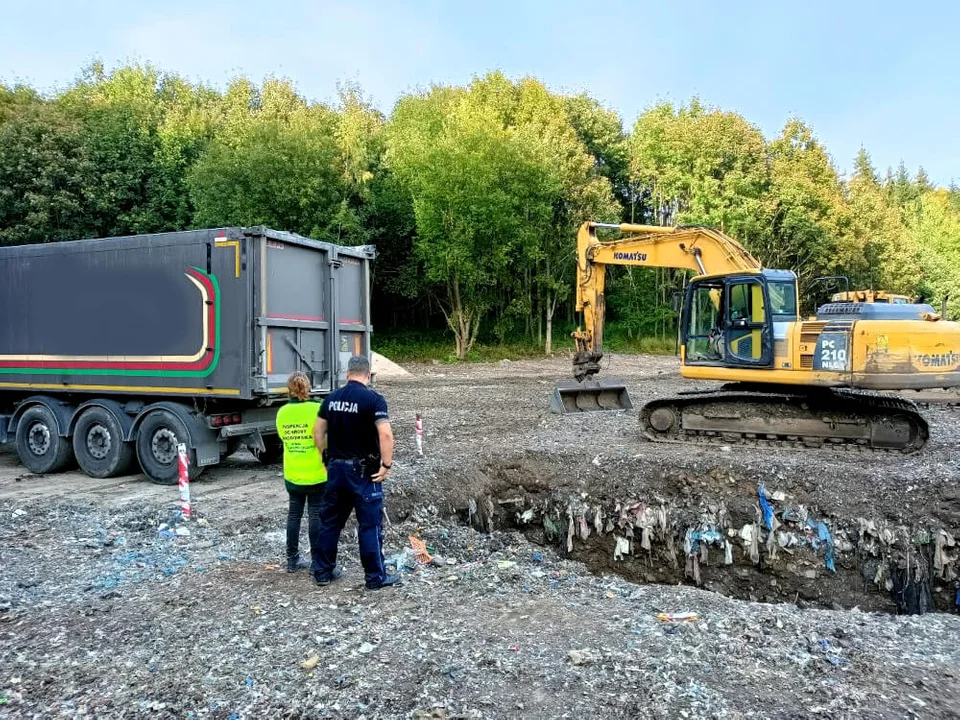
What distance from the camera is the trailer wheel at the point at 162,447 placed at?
881 cm

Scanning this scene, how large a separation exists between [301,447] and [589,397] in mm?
9316

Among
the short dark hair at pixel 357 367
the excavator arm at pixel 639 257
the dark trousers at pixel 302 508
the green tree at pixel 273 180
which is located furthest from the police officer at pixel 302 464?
the green tree at pixel 273 180

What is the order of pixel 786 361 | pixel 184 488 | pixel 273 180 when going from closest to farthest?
pixel 184 488
pixel 786 361
pixel 273 180

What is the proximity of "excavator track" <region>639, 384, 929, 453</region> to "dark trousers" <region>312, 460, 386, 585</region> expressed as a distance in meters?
6.65

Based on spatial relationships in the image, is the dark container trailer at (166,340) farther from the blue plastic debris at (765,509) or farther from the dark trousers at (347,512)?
the blue plastic debris at (765,509)

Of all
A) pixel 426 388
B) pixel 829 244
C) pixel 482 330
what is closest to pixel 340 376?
pixel 426 388

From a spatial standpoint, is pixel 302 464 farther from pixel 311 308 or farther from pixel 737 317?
pixel 737 317

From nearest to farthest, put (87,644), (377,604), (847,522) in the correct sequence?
1. (87,644)
2. (377,604)
3. (847,522)

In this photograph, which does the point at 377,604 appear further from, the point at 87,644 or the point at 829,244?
the point at 829,244

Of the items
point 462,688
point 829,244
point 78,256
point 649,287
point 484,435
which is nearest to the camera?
point 462,688

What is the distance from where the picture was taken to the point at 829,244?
109 ft

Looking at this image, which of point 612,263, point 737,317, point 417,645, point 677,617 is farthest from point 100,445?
point 737,317

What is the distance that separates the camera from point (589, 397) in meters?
14.0

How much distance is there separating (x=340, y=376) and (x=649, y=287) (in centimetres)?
3065
